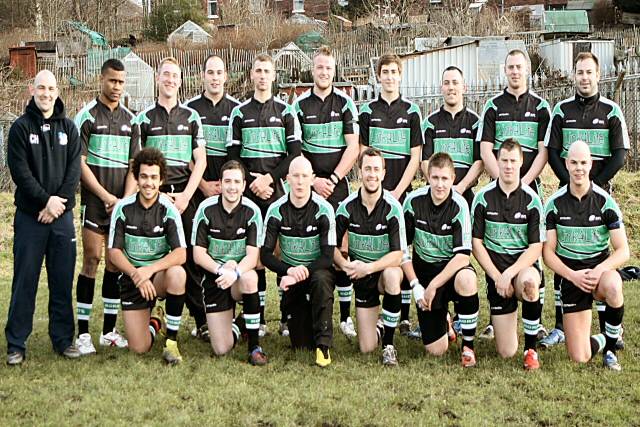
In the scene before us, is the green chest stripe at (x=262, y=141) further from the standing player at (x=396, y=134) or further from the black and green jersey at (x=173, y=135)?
the standing player at (x=396, y=134)

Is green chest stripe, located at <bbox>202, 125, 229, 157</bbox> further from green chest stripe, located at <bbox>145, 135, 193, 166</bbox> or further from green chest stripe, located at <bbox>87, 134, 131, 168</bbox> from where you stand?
green chest stripe, located at <bbox>87, 134, 131, 168</bbox>

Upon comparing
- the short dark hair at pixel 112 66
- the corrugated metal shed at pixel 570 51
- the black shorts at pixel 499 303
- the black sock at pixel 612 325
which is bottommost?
the black sock at pixel 612 325

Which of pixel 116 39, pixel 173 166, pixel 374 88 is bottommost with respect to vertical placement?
pixel 173 166

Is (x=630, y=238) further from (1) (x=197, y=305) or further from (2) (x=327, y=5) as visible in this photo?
(2) (x=327, y=5)

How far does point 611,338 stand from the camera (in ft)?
19.2

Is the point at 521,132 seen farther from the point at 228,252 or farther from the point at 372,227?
the point at 228,252

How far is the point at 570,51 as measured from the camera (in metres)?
27.5

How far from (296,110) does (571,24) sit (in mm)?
→ 33983

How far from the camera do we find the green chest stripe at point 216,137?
7070 millimetres

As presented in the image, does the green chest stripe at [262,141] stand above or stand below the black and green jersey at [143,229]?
above

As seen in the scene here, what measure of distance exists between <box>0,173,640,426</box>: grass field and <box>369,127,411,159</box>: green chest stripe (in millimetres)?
1766

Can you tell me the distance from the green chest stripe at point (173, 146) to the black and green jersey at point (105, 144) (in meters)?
0.25

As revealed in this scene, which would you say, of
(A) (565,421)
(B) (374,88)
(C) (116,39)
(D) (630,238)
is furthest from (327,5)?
(A) (565,421)

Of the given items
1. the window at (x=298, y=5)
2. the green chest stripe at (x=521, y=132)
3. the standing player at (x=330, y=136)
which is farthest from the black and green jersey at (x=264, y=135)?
the window at (x=298, y=5)
